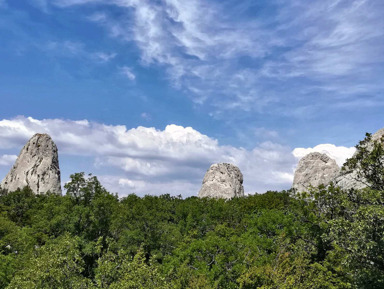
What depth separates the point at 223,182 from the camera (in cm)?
12044

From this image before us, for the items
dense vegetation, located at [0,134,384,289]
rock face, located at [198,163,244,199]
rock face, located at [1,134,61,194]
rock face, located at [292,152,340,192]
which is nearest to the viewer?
dense vegetation, located at [0,134,384,289]

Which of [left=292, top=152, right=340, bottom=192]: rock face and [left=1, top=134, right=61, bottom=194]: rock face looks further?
[left=1, top=134, right=61, bottom=194]: rock face

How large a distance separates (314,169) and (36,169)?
85.2 metres

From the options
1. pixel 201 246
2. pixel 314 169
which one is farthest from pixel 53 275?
pixel 314 169

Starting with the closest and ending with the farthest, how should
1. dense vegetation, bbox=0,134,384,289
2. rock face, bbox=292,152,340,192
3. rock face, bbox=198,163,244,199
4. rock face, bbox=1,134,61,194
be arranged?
1. dense vegetation, bbox=0,134,384,289
2. rock face, bbox=292,152,340,192
3. rock face, bbox=1,134,61,194
4. rock face, bbox=198,163,244,199

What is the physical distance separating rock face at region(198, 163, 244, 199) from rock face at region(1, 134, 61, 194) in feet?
159

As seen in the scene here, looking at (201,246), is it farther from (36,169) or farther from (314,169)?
(36,169)

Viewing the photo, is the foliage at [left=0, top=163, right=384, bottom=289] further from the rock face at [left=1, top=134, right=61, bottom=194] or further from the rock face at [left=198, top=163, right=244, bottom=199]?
the rock face at [left=1, top=134, right=61, bottom=194]

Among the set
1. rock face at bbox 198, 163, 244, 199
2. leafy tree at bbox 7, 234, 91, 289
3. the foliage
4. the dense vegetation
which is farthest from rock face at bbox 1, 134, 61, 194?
leafy tree at bbox 7, 234, 91, 289

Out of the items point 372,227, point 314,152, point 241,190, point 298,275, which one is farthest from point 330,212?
point 241,190

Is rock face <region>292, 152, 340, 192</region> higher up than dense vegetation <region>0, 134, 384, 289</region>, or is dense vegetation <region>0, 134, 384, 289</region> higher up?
rock face <region>292, 152, 340, 192</region>

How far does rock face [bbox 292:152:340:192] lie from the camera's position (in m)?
99.2

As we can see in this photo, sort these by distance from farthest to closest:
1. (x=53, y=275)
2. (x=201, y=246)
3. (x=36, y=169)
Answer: (x=36, y=169)
(x=201, y=246)
(x=53, y=275)

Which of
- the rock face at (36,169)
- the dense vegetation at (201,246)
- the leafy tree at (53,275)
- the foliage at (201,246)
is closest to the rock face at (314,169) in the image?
the foliage at (201,246)
